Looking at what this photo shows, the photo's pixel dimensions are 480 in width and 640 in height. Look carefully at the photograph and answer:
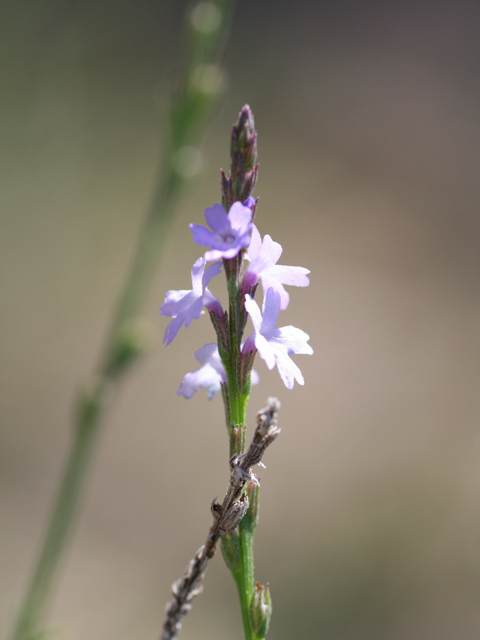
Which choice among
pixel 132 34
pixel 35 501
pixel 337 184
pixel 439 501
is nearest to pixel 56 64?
pixel 132 34

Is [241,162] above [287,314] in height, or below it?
below

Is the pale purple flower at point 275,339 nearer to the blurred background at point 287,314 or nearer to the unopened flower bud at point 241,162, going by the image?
the unopened flower bud at point 241,162

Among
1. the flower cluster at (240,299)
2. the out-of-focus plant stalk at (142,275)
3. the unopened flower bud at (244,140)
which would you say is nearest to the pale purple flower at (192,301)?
the flower cluster at (240,299)

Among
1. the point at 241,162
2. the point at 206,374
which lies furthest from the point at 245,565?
the point at 241,162

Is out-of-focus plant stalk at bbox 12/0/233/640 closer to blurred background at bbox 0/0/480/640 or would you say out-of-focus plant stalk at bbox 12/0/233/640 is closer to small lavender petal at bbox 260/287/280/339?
blurred background at bbox 0/0/480/640

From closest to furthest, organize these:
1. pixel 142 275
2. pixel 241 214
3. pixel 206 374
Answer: pixel 241 214
pixel 206 374
pixel 142 275

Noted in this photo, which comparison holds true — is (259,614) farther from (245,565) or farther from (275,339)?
(275,339)
